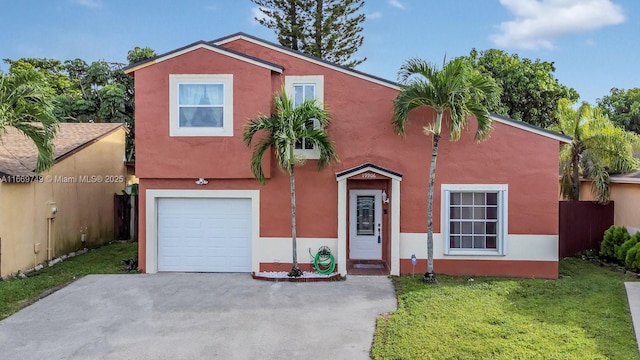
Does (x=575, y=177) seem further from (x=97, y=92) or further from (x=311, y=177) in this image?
(x=97, y=92)

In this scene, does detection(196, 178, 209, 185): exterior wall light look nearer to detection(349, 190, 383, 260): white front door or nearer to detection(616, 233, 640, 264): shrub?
detection(349, 190, 383, 260): white front door

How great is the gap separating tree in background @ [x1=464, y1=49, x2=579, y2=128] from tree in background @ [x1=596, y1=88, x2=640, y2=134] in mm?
9543

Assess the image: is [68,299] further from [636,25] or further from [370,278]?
[636,25]

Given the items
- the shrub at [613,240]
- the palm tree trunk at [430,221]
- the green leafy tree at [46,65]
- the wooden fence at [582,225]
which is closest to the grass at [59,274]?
the palm tree trunk at [430,221]

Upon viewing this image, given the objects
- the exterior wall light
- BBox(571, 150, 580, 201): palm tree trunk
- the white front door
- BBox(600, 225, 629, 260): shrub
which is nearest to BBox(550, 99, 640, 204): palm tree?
BBox(571, 150, 580, 201): palm tree trunk

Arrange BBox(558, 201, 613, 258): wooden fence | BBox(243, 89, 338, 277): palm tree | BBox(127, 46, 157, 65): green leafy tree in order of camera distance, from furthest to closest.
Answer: BBox(127, 46, 157, 65): green leafy tree
BBox(558, 201, 613, 258): wooden fence
BBox(243, 89, 338, 277): palm tree

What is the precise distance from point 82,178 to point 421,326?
42.7ft

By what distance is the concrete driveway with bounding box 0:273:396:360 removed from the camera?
6746mm

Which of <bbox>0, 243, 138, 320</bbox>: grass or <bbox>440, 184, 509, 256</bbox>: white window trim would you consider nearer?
<bbox>0, 243, 138, 320</bbox>: grass

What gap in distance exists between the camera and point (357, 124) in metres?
11.6

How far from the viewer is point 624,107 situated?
1423 inches

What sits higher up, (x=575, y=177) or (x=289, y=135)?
(x=289, y=135)

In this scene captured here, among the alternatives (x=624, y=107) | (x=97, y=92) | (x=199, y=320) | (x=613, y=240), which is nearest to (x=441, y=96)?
(x=199, y=320)

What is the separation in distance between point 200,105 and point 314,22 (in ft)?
52.1
